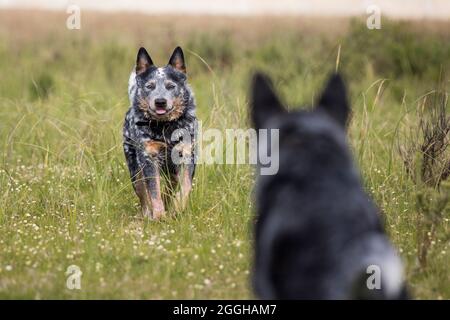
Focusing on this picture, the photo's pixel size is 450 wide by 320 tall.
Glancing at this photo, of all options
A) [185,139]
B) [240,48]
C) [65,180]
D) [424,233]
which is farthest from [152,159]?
[240,48]

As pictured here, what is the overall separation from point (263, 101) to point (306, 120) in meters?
0.33

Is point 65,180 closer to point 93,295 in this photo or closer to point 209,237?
point 209,237

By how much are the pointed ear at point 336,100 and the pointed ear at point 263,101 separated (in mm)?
242

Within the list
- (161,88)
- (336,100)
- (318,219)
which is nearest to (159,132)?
(161,88)

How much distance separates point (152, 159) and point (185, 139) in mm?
382

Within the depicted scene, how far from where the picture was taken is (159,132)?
23.0 feet

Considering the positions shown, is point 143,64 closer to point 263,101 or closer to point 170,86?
point 170,86

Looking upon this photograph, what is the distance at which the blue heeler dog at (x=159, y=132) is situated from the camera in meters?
6.86

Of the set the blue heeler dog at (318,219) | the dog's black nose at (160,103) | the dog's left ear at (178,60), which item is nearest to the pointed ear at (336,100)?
the blue heeler dog at (318,219)

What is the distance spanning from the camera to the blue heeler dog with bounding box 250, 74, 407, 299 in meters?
3.18

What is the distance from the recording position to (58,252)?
5.81 m

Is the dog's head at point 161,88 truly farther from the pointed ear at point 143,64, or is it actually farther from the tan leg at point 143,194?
the tan leg at point 143,194

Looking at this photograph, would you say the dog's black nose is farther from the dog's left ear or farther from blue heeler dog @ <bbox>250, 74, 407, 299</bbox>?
blue heeler dog @ <bbox>250, 74, 407, 299</bbox>

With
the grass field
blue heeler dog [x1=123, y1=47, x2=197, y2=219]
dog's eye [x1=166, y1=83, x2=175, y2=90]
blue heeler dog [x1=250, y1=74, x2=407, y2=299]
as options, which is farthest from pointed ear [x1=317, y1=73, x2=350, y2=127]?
dog's eye [x1=166, y1=83, x2=175, y2=90]
